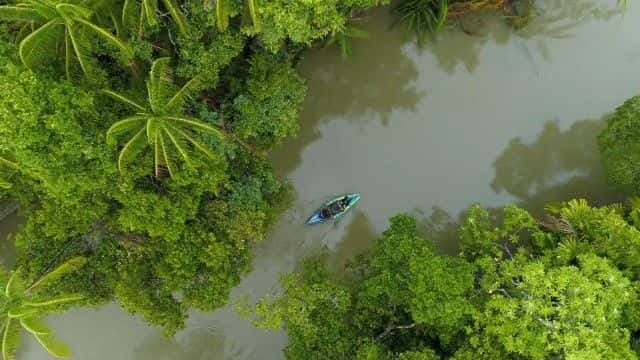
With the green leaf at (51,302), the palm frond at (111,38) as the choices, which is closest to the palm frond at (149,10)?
the palm frond at (111,38)

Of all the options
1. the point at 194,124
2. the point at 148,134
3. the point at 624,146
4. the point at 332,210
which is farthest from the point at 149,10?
the point at 624,146

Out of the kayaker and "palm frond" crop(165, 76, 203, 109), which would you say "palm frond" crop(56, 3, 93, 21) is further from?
the kayaker

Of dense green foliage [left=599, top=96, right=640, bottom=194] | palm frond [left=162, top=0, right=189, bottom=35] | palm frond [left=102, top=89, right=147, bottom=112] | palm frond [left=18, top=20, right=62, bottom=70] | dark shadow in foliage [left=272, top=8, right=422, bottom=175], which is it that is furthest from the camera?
dark shadow in foliage [left=272, top=8, right=422, bottom=175]

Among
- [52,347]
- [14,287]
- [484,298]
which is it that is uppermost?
[14,287]

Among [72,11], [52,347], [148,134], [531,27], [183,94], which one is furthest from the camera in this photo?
[531,27]

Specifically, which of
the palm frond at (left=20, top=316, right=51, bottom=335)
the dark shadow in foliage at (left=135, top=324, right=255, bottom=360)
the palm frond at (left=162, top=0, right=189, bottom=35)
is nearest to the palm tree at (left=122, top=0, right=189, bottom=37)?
the palm frond at (left=162, top=0, right=189, bottom=35)

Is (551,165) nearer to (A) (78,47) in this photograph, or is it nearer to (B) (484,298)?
(B) (484,298)

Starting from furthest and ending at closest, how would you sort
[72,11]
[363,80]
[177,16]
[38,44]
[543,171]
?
1. [363,80]
2. [543,171]
3. [177,16]
4. [38,44]
5. [72,11]
